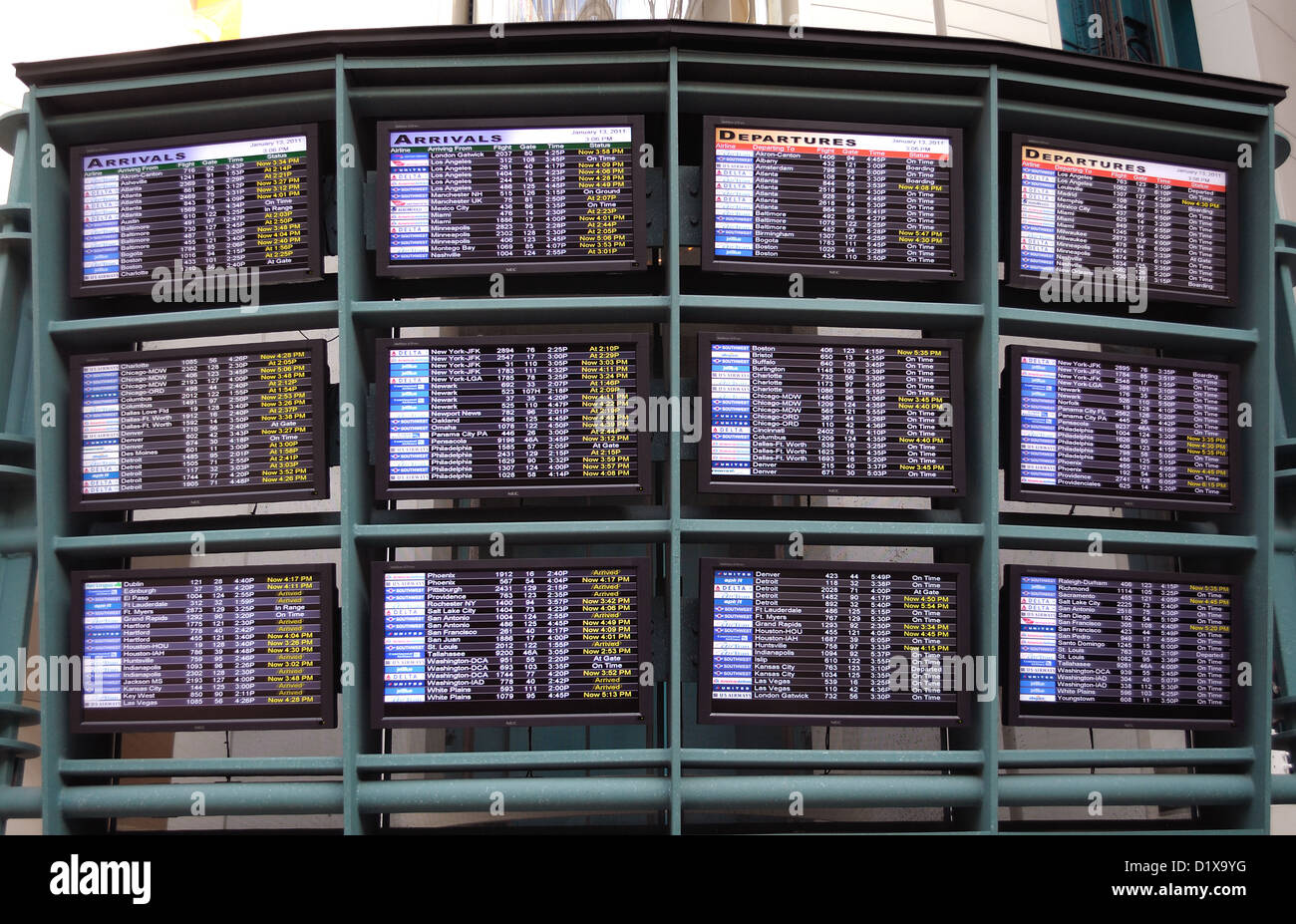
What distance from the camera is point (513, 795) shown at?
172 inches

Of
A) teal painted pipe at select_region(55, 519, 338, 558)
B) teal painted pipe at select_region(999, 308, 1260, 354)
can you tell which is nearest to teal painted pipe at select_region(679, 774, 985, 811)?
teal painted pipe at select_region(55, 519, 338, 558)

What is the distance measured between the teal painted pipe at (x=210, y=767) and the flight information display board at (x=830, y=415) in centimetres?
193

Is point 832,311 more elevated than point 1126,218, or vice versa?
point 1126,218

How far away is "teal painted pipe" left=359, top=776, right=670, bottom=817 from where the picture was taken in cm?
436

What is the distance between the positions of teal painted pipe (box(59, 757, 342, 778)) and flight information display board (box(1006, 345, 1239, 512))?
3.08 m

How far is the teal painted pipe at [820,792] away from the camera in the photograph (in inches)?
172

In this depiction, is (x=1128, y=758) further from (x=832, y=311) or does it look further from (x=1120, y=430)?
(x=832, y=311)

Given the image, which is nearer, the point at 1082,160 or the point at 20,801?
the point at 20,801

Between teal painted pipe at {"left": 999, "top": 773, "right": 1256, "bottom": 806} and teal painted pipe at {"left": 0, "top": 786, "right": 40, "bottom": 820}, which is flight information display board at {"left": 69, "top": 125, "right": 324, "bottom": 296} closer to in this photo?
teal painted pipe at {"left": 0, "top": 786, "right": 40, "bottom": 820}

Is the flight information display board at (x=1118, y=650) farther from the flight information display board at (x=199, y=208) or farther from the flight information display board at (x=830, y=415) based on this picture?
the flight information display board at (x=199, y=208)

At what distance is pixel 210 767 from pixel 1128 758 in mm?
3783

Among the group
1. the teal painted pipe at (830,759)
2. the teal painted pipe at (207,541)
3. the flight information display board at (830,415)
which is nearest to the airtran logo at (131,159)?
the teal painted pipe at (207,541)

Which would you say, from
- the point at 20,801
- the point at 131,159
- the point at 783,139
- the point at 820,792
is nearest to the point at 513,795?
the point at 820,792

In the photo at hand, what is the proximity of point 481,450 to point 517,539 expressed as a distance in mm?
399
